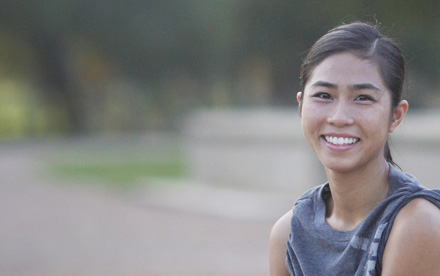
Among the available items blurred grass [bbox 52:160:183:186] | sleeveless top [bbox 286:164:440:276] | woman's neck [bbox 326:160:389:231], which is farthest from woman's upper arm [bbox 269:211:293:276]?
blurred grass [bbox 52:160:183:186]

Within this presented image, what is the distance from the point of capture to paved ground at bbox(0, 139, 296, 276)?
389 inches

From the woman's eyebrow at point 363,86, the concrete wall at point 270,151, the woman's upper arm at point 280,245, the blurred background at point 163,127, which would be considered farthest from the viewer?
the concrete wall at point 270,151

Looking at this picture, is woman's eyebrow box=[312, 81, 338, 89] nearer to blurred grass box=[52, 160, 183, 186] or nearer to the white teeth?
the white teeth

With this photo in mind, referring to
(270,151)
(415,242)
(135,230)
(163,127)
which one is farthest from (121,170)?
(415,242)

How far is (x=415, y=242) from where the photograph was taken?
246cm

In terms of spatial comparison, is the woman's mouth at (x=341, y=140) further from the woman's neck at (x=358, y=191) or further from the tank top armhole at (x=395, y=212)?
the tank top armhole at (x=395, y=212)

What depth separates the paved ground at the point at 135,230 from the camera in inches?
389

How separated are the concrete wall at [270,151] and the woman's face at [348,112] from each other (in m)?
9.14

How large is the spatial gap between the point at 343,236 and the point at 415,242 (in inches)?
9.7

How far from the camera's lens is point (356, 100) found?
258 cm

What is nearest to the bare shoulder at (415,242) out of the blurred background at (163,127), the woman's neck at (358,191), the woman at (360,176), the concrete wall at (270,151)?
the woman at (360,176)

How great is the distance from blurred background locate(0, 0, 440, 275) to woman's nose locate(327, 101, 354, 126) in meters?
0.46

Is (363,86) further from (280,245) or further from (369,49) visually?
(280,245)

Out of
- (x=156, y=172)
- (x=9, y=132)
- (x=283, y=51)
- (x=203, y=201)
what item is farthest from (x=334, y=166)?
(x=9, y=132)
